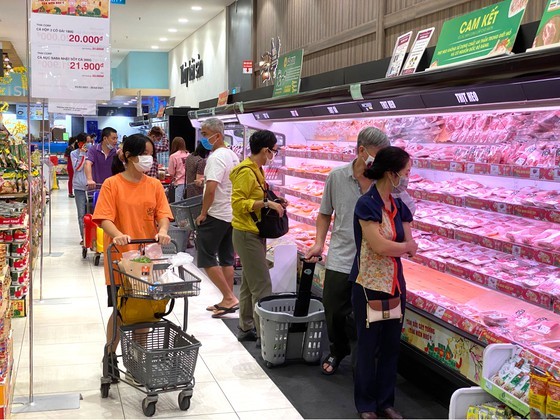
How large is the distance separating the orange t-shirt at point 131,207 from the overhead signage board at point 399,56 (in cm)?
219

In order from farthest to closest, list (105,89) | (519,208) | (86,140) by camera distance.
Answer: (86,140) < (105,89) < (519,208)

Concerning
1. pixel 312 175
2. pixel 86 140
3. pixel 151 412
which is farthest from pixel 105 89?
pixel 86 140

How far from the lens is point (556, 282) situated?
3580 mm

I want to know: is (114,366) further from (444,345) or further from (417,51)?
(417,51)

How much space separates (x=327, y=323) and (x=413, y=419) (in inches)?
36.8

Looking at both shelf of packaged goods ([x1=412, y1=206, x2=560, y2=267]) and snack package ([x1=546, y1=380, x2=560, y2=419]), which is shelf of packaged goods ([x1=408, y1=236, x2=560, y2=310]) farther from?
snack package ([x1=546, y1=380, x2=560, y2=419])

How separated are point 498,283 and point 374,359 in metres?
0.82

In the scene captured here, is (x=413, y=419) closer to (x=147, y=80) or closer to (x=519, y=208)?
(x=519, y=208)

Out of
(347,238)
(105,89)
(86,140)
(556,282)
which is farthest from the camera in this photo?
(86,140)

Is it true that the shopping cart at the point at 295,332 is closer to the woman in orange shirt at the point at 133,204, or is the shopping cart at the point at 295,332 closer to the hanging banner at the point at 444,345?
the hanging banner at the point at 444,345

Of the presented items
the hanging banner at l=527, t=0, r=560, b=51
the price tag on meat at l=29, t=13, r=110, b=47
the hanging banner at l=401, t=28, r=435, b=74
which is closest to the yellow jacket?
the hanging banner at l=401, t=28, r=435, b=74

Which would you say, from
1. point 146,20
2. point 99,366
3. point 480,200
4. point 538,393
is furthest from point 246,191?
point 146,20

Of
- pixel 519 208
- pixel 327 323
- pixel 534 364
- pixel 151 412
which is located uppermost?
pixel 519 208

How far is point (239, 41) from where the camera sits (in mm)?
13312
